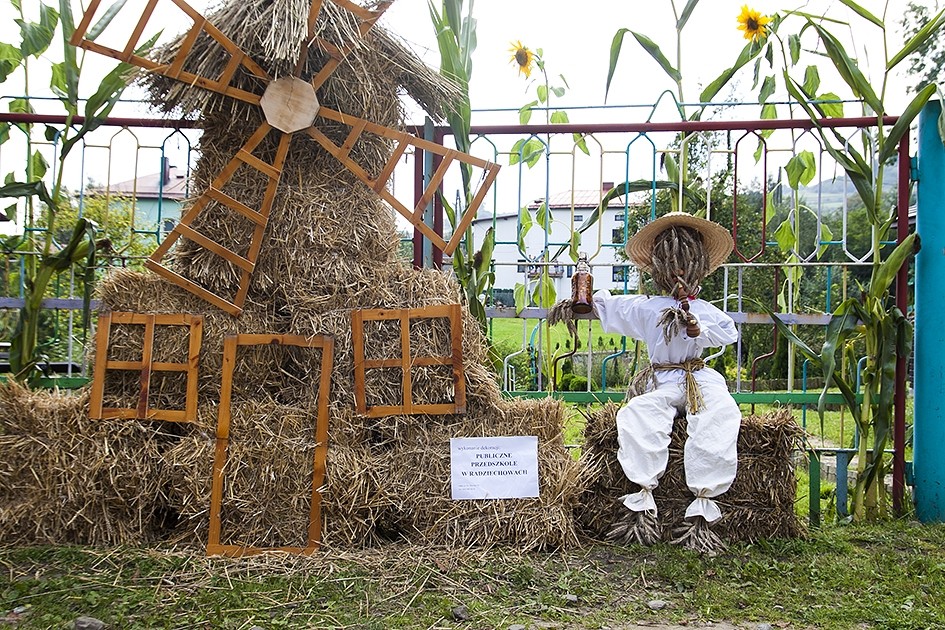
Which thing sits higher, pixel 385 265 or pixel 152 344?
Answer: pixel 385 265

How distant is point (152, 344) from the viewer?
3.92 m

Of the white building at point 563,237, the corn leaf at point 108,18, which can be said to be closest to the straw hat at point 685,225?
the white building at point 563,237

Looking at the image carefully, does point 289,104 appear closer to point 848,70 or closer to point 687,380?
point 687,380

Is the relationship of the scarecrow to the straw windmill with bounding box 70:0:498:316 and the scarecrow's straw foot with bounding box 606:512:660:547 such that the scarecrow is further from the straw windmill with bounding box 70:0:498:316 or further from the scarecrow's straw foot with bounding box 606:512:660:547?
the straw windmill with bounding box 70:0:498:316

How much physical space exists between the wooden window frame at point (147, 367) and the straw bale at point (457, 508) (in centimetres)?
97

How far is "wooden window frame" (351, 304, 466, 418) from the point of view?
391 centimetres

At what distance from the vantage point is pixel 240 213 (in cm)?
405

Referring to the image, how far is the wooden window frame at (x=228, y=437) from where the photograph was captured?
12.3 feet

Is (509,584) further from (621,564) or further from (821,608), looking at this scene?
Result: (821,608)

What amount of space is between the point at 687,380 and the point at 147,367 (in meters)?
2.56

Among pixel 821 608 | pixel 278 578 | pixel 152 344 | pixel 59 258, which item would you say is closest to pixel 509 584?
pixel 278 578

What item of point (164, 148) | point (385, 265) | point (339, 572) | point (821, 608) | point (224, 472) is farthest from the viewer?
point (164, 148)

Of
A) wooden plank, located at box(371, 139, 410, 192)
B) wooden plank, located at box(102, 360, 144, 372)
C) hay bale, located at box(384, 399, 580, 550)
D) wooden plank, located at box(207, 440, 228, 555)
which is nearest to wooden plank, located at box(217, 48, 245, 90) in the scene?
wooden plank, located at box(371, 139, 410, 192)

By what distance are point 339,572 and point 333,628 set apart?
0.52 meters
